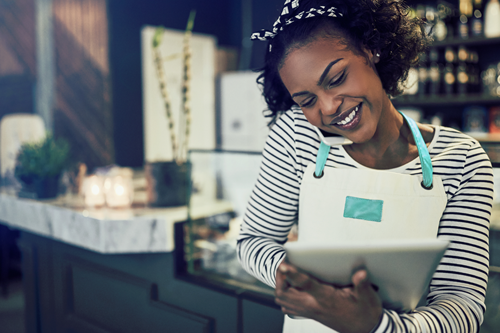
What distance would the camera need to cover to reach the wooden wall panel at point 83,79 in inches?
166

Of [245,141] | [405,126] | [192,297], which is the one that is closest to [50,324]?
[192,297]

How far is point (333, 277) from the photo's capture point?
0.68 m

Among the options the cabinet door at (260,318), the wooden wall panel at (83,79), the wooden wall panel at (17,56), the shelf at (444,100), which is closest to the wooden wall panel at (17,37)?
the wooden wall panel at (17,56)

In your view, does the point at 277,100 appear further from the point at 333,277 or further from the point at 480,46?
the point at 480,46

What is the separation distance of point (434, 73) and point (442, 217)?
2.73m

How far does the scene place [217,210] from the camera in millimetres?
1667

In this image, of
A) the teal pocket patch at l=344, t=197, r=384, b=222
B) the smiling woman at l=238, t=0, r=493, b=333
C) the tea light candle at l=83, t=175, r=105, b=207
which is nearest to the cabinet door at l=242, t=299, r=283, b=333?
the smiling woman at l=238, t=0, r=493, b=333

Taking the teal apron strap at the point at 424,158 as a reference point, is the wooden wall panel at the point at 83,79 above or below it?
above

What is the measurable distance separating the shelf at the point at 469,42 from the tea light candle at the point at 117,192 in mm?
2564

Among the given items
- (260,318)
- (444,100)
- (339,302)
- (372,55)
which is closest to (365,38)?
(372,55)

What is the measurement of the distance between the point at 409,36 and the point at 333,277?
0.62m

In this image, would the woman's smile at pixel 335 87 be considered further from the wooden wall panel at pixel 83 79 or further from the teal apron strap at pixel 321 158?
the wooden wall panel at pixel 83 79

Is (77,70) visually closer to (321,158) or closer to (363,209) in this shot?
(321,158)

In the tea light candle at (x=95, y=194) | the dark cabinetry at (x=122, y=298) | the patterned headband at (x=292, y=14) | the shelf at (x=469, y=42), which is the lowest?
the dark cabinetry at (x=122, y=298)
